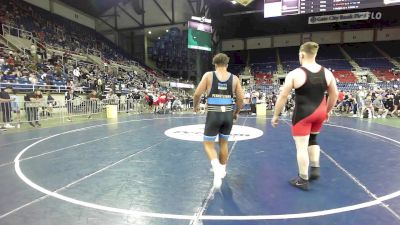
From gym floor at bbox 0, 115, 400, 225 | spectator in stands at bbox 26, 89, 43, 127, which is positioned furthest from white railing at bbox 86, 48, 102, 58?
gym floor at bbox 0, 115, 400, 225

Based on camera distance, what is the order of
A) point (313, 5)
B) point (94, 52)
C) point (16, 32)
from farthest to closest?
point (94, 52), point (16, 32), point (313, 5)

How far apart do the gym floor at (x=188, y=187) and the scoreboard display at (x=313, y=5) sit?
12.4 metres

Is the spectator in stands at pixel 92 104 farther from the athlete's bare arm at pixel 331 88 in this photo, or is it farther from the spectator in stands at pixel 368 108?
the spectator in stands at pixel 368 108

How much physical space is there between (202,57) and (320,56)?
1551cm

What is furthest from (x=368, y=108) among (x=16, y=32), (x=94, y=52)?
(x=94, y=52)

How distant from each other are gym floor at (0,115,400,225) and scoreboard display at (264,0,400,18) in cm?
1237

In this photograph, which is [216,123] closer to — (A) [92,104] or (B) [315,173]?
(B) [315,173]

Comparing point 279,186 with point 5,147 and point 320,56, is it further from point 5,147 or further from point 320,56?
point 320,56

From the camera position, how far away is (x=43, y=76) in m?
17.1

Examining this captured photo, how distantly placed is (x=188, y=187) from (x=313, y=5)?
16.2m

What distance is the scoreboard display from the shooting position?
15703 mm

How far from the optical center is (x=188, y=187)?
12.5ft

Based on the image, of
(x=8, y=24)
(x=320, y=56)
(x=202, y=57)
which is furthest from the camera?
(x=320, y=56)

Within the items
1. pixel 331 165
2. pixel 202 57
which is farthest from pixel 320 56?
pixel 331 165
